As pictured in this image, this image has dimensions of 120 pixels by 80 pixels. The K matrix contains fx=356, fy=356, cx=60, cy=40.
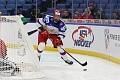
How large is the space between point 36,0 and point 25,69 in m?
5.08

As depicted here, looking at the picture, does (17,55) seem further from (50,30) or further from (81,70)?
(50,30)

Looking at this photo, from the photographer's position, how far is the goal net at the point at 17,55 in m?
4.86

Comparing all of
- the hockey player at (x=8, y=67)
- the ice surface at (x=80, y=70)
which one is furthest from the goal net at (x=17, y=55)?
the ice surface at (x=80, y=70)

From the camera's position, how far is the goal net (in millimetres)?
4863

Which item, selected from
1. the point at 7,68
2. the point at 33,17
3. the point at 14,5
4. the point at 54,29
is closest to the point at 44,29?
the point at 54,29

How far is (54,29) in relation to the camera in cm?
632

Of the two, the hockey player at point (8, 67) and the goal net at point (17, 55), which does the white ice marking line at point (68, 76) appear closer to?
the goal net at point (17, 55)

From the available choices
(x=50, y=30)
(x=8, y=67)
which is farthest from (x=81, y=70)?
(x=8, y=67)

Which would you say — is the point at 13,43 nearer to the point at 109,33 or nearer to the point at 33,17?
the point at 109,33

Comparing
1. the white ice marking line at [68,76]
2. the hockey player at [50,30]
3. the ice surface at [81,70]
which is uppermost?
the hockey player at [50,30]

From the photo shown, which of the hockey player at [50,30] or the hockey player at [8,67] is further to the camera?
the hockey player at [50,30]

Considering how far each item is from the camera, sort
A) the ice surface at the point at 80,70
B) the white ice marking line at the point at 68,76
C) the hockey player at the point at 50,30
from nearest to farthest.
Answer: the white ice marking line at the point at 68,76 < the ice surface at the point at 80,70 < the hockey player at the point at 50,30

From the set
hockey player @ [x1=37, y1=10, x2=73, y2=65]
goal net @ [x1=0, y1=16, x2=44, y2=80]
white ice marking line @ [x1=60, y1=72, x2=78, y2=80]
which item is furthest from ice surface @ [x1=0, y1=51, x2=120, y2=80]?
hockey player @ [x1=37, y1=10, x2=73, y2=65]

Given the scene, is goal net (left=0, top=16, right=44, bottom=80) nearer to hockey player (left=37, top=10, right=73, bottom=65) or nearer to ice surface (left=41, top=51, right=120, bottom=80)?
ice surface (left=41, top=51, right=120, bottom=80)
